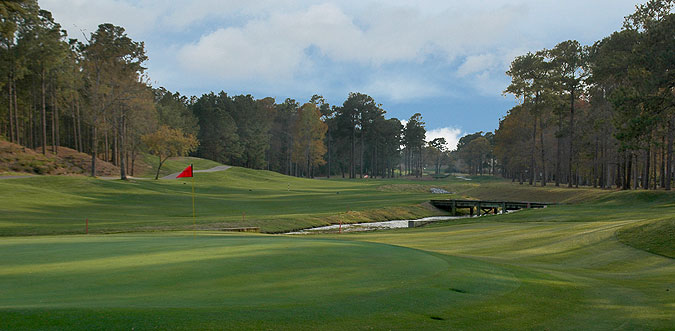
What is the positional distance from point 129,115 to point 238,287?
62505 millimetres

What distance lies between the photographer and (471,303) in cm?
807

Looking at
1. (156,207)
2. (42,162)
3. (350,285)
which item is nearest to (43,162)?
(42,162)

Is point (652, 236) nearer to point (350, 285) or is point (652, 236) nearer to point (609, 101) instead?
point (350, 285)

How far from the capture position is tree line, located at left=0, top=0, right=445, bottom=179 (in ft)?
196

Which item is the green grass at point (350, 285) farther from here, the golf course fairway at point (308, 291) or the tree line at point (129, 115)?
the tree line at point (129, 115)

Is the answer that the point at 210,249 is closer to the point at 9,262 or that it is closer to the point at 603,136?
the point at 9,262

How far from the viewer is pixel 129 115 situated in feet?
212

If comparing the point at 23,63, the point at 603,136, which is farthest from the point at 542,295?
the point at 23,63

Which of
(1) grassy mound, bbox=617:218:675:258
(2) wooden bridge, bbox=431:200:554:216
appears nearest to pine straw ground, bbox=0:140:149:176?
(2) wooden bridge, bbox=431:200:554:216

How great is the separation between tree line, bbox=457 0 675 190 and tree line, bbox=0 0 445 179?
1452 inches

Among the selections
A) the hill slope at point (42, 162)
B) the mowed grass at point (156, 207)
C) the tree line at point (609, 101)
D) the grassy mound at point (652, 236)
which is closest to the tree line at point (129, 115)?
the hill slope at point (42, 162)

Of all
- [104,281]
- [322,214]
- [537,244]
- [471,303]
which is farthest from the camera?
[322,214]

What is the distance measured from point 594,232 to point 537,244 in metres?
3.07

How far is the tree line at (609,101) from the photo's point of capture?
31.0m
